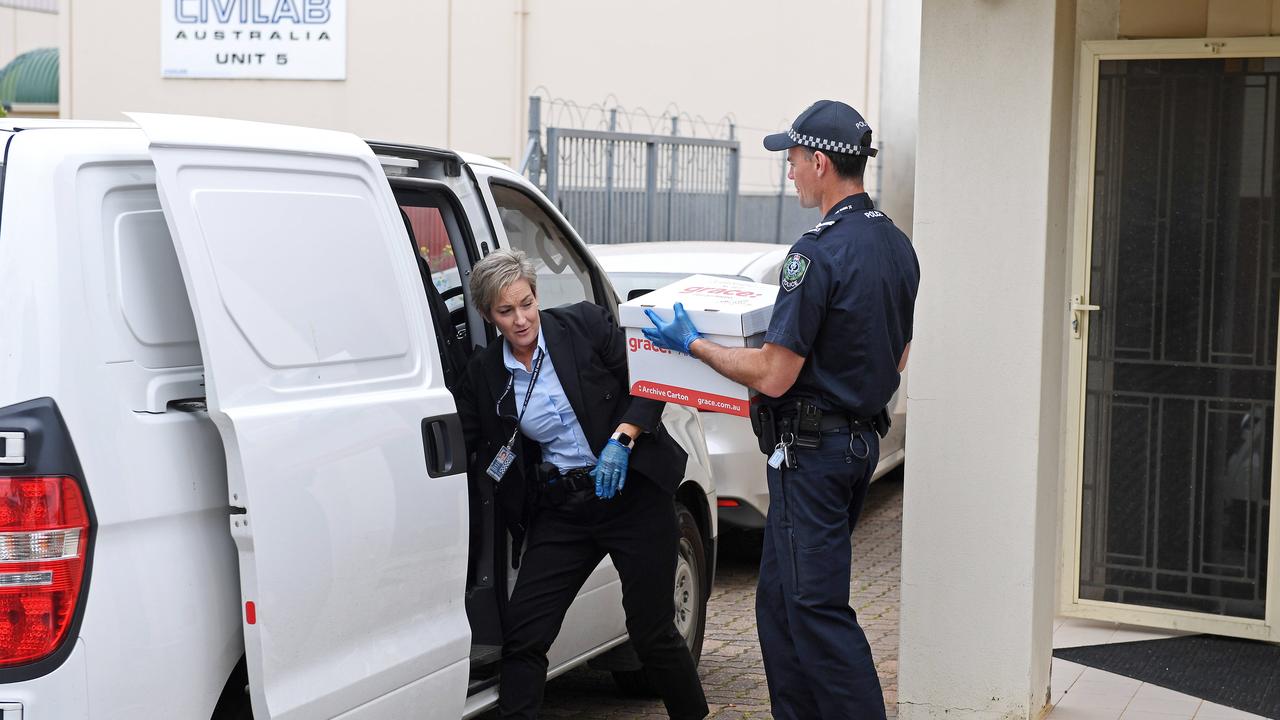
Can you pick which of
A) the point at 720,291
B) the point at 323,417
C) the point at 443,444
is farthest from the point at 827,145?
the point at 323,417

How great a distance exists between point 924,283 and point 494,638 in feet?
6.03

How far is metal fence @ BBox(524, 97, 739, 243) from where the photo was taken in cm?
1104

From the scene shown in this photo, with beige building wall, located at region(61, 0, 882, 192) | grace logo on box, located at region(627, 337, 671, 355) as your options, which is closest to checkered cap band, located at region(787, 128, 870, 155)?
grace logo on box, located at region(627, 337, 671, 355)

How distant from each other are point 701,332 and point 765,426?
1.10ft

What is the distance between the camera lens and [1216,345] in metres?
6.11

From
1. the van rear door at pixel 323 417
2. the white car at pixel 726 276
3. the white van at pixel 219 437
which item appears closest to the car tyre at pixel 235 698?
the white van at pixel 219 437

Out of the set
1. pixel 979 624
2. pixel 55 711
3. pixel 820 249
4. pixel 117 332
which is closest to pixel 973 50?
pixel 820 249

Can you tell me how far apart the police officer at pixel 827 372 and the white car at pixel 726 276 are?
2907mm

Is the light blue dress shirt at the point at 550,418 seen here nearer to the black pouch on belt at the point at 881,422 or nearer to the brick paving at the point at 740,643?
the black pouch on belt at the point at 881,422

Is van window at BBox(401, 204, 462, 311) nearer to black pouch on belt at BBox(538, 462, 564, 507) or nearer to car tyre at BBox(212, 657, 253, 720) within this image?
black pouch on belt at BBox(538, 462, 564, 507)

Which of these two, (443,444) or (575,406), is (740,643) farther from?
(443,444)

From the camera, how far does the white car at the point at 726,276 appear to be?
24.3 ft

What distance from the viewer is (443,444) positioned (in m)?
3.93

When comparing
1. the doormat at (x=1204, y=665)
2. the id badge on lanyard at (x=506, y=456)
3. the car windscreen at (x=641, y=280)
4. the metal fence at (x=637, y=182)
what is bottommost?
the doormat at (x=1204, y=665)
